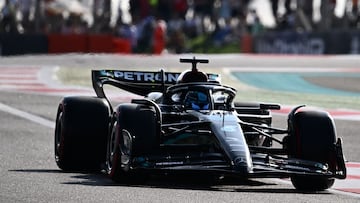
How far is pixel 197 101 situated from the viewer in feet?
35.7

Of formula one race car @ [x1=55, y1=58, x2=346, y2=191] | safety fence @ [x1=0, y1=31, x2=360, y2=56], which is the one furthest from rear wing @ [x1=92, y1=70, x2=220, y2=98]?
safety fence @ [x1=0, y1=31, x2=360, y2=56]

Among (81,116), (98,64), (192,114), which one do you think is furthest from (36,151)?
(98,64)

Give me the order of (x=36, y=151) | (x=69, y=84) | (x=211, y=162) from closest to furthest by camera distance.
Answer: (x=211, y=162) < (x=36, y=151) < (x=69, y=84)

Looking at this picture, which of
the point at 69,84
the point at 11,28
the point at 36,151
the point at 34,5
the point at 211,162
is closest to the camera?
the point at 211,162

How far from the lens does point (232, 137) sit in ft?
32.3

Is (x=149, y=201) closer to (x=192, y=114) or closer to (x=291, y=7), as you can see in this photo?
(x=192, y=114)

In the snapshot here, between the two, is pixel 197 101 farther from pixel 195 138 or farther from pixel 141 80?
pixel 141 80

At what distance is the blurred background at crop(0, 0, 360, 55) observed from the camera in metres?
36.9

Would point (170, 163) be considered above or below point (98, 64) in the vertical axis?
above

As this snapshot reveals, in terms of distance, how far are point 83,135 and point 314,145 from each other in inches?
85.6

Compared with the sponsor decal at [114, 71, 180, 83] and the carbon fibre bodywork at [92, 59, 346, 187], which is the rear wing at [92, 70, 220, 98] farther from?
the carbon fibre bodywork at [92, 59, 346, 187]

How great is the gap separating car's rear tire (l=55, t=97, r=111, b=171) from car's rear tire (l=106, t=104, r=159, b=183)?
2.35 ft

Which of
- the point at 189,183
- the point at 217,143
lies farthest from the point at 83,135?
the point at 217,143

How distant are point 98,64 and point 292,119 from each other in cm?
1884
